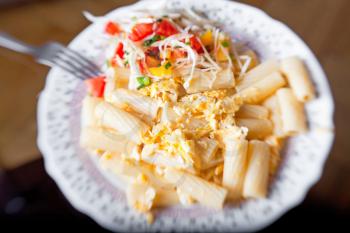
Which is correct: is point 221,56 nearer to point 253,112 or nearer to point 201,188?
point 253,112

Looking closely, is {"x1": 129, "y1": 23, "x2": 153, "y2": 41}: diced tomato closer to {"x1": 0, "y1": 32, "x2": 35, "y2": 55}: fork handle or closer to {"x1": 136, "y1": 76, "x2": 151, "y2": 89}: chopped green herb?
{"x1": 136, "y1": 76, "x2": 151, "y2": 89}: chopped green herb

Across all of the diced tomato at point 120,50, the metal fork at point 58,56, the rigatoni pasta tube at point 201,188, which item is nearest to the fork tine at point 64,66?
the metal fork at point 58,56

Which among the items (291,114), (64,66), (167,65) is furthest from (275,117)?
(64,66)

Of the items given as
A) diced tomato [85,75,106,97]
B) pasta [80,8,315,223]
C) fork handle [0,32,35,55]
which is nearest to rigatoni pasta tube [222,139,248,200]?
pasta [80,8,315,223]

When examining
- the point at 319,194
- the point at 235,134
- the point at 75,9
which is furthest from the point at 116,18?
the point at 319,194

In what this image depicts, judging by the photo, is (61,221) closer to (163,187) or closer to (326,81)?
(163,187)

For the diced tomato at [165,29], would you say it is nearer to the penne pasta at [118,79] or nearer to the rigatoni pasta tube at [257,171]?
the penne pasta at [118,79]

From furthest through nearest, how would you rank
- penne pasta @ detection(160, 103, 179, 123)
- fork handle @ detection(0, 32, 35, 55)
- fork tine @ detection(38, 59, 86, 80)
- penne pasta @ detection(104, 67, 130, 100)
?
fork handle @ detection(0, 32, 35, 55) < fork tine @ detection(38, 59, 86, 80) < penne pasta @ detection(104, 67, 130, 100) < penne pasta @ detection(160, 103, 179, 123)
